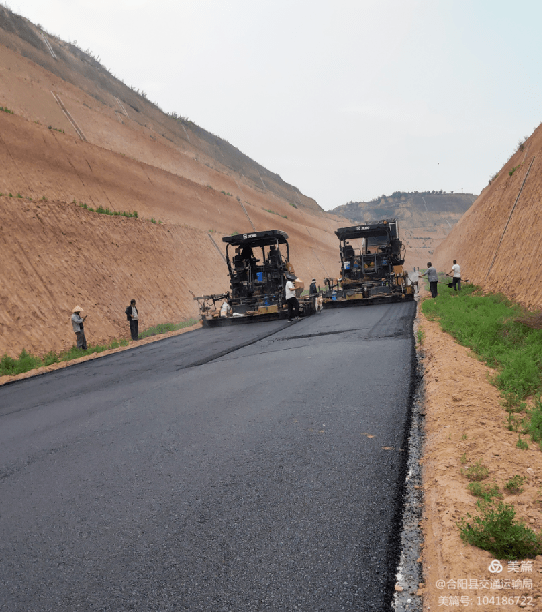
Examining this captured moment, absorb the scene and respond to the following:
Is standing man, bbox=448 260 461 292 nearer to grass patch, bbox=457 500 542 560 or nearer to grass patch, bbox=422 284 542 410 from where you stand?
grass patch, bbox=422 284 542 410

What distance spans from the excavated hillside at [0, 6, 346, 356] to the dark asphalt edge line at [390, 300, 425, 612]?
14.7 m

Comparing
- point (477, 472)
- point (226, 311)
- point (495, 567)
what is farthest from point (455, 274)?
point (495, 567)

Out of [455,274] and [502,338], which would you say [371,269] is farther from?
[502,338]

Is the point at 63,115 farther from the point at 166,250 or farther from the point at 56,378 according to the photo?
the point at 56,378

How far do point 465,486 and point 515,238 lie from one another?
60.8ft

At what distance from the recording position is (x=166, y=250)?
33.0 metres

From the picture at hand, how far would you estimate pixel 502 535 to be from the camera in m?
2.92

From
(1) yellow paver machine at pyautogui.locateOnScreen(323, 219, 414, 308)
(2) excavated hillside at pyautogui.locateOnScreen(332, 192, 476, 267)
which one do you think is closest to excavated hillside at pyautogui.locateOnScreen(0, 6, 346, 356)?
(1) yellow paver machine at pyautogui.locateOnScreen(323, 219, 414, 308)

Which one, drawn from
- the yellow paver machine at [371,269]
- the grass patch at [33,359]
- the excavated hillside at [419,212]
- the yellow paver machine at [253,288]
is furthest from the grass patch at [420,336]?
the excavated hillside at [419,212]

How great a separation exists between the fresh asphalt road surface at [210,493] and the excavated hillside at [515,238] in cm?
848

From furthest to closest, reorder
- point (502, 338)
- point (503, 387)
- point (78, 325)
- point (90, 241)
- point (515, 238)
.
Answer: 1. point (90, 241)
2. point (515, 238)
3. point (78, 325)
4. point (502, 338)
5. point (503, 387)

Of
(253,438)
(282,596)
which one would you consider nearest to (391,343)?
(253,438)

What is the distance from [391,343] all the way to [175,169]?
4672 cm

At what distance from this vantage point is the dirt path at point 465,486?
2549 mm
